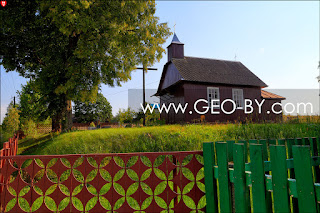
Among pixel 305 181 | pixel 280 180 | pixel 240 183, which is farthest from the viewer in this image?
pixel 240 183

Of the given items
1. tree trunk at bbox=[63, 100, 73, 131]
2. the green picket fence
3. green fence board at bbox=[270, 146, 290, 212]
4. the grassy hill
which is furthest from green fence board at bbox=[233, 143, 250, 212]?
tree trunk at bbox=[63, 100, 73, 131]

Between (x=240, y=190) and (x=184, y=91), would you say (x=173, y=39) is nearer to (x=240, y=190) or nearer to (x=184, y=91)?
(x=184, y=91)

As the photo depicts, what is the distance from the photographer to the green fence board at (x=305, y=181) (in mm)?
1906

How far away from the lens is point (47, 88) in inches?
484

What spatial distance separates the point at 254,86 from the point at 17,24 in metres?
19.1

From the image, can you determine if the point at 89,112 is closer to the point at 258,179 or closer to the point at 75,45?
the point at 75,45

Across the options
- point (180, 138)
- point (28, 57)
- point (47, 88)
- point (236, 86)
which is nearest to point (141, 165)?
point (180, 138)

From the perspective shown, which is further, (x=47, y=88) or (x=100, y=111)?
(x=100, y=111)

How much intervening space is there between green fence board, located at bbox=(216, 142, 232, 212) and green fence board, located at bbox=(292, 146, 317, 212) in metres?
0.80

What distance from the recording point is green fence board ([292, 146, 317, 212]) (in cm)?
191

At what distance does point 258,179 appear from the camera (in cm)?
221

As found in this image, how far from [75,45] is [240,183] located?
557 inches

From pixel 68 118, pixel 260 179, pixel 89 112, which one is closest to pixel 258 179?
pixel 260 179

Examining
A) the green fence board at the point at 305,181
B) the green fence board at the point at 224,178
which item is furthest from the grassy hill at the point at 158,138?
the green fence board at the point at 305,181
